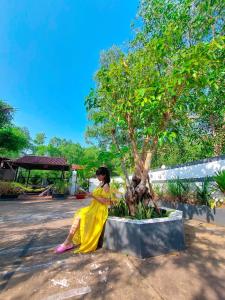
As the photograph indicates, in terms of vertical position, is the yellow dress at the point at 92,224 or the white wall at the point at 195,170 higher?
the white wall at the point at 195,170

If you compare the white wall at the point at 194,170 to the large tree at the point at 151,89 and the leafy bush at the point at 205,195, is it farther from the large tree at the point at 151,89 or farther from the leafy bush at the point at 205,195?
the large tree at the point at 151,89

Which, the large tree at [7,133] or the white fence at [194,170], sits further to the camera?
the large tree at [7,133]

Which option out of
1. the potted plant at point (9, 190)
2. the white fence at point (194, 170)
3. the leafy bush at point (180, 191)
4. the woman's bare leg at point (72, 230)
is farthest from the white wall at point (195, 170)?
the potted plant at point (9, 190)

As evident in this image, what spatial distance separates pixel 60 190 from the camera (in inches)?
577

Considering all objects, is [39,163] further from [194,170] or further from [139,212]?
[139,212]

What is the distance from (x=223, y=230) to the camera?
4.34 metres

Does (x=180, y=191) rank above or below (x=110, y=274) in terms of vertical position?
above

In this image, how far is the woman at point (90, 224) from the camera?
3225 millimetres

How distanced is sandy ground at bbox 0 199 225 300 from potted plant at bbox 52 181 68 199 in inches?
430

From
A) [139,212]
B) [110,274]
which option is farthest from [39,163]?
[110,274]

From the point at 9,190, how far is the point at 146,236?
480 inches

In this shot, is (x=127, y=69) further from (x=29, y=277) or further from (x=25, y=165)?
(x=25, y=165)

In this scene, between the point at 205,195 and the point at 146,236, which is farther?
the point at 205,195

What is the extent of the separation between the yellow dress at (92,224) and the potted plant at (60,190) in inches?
447
